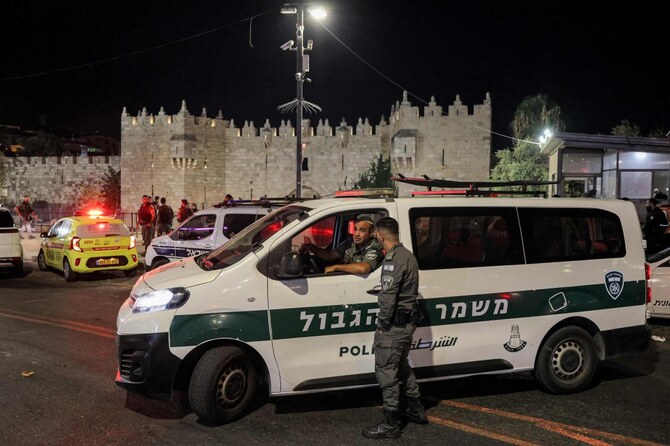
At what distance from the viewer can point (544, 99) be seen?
31.7 meters

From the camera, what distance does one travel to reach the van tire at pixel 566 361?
511 centimetres

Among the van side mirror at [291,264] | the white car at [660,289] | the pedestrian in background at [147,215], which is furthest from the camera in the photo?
the pedestrian in background at [147,215]

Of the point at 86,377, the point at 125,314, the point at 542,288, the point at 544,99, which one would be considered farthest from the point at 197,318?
the point at 544,99

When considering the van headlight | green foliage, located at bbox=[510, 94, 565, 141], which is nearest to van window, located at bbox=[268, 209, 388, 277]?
the van headlight

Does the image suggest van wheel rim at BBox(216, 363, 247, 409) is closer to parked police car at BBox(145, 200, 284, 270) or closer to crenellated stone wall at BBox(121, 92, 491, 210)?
parked police car at BBox(145, 200, 284, 270)

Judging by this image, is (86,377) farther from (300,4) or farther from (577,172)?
(577,172)

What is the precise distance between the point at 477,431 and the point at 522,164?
26712 mm

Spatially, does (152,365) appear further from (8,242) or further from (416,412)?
(8,242)

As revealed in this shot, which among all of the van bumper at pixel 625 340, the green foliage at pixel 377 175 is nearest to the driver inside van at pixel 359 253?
the van bumper at pixel 625 340

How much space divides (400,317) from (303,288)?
815 millimetres

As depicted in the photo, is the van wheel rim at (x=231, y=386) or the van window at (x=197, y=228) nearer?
the van wheel rim at (x=231, y=386)

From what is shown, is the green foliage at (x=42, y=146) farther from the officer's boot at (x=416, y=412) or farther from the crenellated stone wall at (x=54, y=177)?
the officer's boot at (x=416, y=412)

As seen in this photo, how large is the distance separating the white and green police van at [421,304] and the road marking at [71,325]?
2838mm

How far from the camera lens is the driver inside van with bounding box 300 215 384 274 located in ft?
14.8
